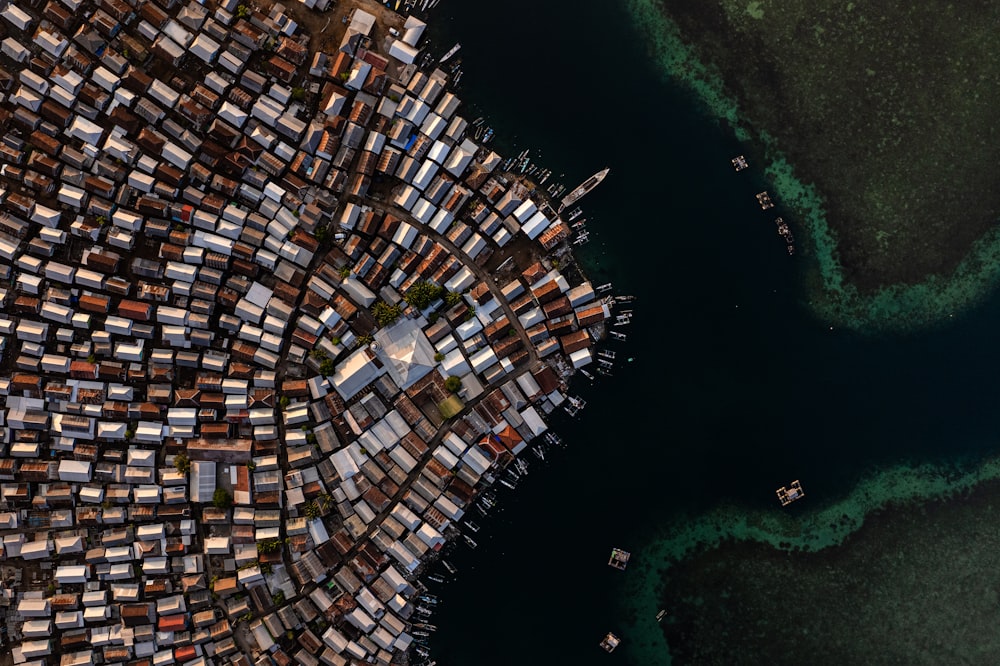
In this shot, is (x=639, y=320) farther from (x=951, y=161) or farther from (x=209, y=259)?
(x=209, y=259)

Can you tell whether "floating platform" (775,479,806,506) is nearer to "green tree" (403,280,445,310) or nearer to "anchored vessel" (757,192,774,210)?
"anchored vessel" (757,192,774,210)

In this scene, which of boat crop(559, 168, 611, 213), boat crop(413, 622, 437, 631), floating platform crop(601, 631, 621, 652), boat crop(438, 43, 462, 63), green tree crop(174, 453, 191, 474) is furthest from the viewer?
floating platform crop(601, 631, 621, 652)

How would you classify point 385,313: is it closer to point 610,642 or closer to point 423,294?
point 423,294

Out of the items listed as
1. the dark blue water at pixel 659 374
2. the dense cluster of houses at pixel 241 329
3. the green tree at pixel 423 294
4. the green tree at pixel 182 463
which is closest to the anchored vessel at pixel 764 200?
the dark blue water at pixel 659 374

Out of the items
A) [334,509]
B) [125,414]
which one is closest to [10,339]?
[125,414]

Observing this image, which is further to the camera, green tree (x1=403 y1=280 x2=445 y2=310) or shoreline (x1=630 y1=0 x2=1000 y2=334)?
shoreline (x1=630 y1=0 x2=1000 y2=334)

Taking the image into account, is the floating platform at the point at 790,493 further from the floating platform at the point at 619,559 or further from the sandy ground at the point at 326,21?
the sandy ground at the point at 326,21

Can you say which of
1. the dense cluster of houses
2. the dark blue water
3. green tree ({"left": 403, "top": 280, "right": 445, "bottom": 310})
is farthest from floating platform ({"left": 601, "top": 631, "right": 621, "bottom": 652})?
green tree ({"left": 403, "top": 280, "right": 445, "bottom": 310})
